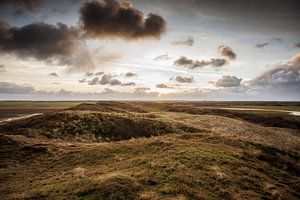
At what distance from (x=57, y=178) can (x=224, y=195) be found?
493 inches

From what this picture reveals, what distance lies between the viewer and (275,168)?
73.1 feet

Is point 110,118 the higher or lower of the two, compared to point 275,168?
higher

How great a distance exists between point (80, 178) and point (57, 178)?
2562mm

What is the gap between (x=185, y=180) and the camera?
16062 millimetres

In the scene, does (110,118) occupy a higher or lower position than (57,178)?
higher

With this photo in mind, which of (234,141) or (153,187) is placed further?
(234,141)

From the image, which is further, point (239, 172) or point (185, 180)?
point (239, 172)

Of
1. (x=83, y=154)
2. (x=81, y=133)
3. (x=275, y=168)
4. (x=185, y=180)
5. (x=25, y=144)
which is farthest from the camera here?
(x=81, y=133)

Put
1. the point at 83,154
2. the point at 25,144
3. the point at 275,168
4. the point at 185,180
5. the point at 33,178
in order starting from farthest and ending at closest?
1. the point at 25,144
2. the point at 83,154
3. the point at 275,168
4. the point at 33,178
5. the point at 185,180

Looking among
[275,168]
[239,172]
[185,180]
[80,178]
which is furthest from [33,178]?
[275,168]

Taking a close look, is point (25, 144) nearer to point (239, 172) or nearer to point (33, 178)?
point (33, 178)

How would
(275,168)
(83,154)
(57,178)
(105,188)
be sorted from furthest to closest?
(83,154)
(275,168)
(57,178)
(105,188)

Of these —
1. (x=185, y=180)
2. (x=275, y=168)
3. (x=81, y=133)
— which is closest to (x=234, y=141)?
(x=275, y=168)

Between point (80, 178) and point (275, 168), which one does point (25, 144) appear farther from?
point (275, 168)
